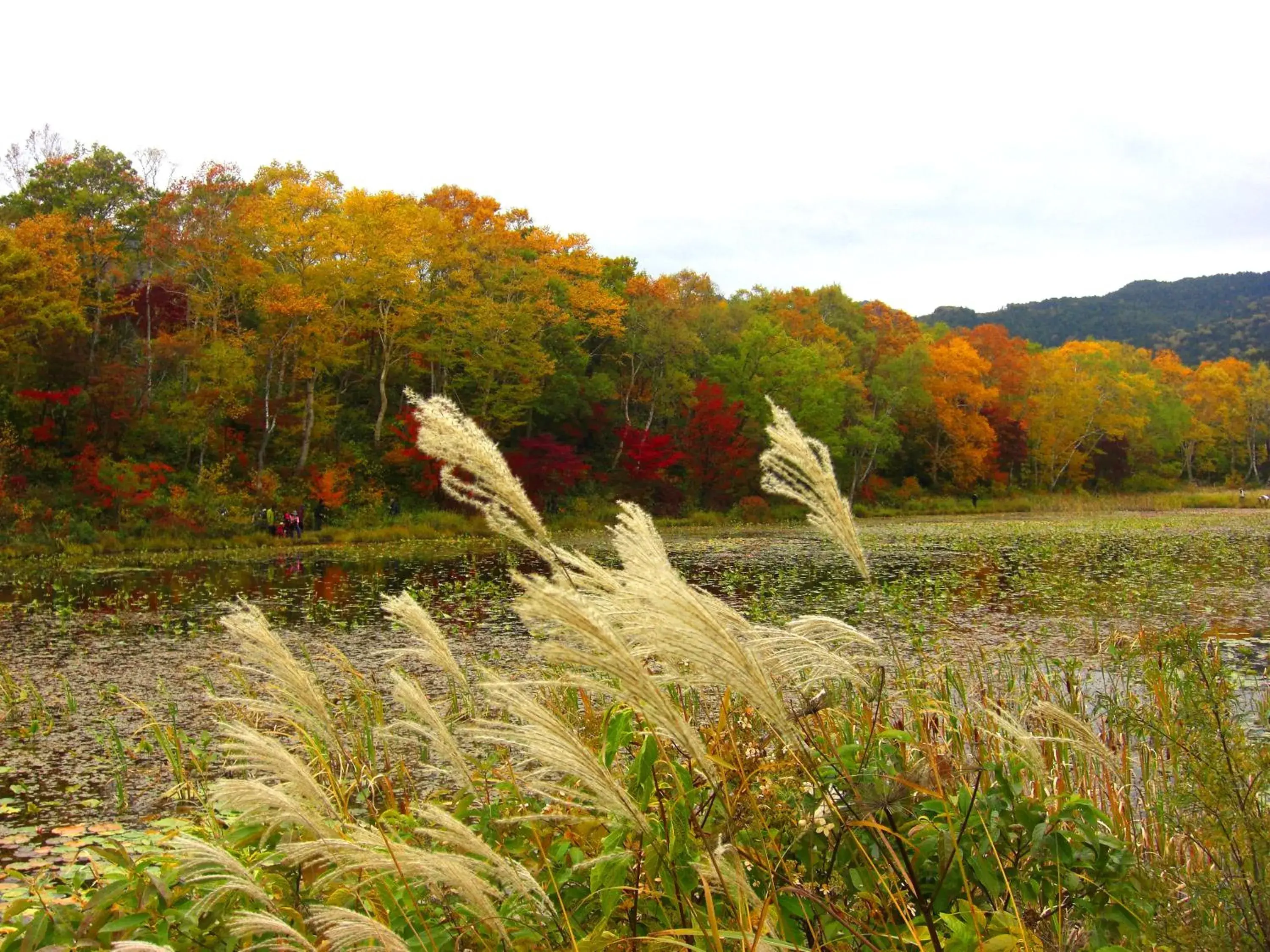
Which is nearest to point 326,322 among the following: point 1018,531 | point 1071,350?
point 1018,531

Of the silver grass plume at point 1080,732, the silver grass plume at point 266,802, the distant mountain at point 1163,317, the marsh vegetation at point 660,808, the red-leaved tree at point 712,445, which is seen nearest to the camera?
the marsh vegetation at point 660,808

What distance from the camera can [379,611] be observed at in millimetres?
12523

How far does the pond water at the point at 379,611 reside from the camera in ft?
21.2

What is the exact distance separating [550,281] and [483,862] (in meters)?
31.1

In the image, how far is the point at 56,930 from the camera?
231 cm

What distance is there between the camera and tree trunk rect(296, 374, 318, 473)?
27.2 meters

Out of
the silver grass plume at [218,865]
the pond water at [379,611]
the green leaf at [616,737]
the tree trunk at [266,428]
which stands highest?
the tree trunk at [266,428]

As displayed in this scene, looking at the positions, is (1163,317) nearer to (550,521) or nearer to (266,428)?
(550,521)

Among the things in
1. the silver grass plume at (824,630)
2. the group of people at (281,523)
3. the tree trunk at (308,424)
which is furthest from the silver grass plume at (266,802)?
the tree trunk at (308,424)

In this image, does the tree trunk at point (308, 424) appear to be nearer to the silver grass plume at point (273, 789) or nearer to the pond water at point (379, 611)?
the pond water at point (379, 611)

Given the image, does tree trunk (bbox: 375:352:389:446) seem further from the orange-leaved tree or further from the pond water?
the orange-leaved tree

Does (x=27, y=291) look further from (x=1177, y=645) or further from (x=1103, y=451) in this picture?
(x=1103, y=451)

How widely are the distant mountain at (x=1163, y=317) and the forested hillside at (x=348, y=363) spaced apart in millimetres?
74721

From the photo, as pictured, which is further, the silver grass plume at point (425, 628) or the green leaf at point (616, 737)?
the silver grass plume at point (425, 628)
